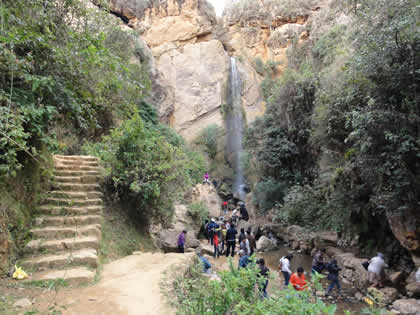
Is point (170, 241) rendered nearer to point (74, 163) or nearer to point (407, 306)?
point (74, 163)

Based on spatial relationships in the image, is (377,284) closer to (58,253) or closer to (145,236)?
(145,236)

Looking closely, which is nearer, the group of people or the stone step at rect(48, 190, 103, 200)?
the stone step at rect(48, 190, 103, 200)

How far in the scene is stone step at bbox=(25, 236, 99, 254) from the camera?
4562 millimetres

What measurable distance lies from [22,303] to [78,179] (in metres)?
4.28

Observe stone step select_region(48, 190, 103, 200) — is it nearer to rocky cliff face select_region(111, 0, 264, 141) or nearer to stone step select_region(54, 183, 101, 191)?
stone step select_region(54, 183, 101, 191)

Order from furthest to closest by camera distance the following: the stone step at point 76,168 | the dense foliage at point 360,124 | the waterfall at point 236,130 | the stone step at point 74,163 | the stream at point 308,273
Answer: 1. the waterfall at point 236,130
2. the stone step at point 74,163
3. the stone step at point 76,168
4. the stream at point 308,273
5. the dense foliage at point 360,124

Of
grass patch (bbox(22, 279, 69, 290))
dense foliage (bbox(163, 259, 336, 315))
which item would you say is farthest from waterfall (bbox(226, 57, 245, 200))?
dense foliage (bbox(163, 259, 336, 315))

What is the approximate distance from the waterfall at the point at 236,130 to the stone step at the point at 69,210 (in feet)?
58.7

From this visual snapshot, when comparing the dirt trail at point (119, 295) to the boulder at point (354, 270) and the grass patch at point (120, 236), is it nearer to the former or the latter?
the grass patch at point (120, 236)

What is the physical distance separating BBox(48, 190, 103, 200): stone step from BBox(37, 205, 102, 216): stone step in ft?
1.15

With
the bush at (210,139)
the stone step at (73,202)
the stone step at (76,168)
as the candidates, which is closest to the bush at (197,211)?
the stone step at (76,168)

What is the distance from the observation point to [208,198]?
1891 centimetres

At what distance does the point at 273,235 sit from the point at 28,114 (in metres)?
12.6

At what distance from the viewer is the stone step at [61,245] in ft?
15.0
